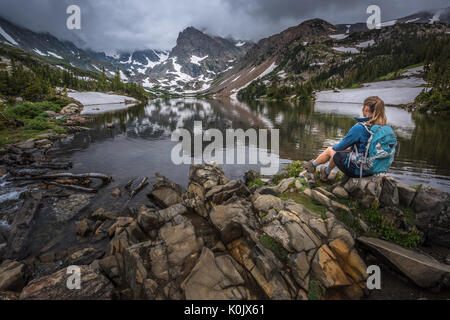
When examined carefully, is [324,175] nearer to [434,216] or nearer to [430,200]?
[430,200]

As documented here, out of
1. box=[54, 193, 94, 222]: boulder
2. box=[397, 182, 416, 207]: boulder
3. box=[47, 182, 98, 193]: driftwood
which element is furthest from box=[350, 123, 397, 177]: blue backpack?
box=[47, 182, 98, 193]: driftwood

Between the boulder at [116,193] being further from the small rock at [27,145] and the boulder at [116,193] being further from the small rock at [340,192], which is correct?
the small rock at [27,145]

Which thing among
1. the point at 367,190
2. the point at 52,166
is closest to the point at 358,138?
the point at 367,190

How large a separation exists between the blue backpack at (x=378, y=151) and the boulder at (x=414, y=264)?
230 centimetres

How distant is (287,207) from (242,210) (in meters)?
1.53

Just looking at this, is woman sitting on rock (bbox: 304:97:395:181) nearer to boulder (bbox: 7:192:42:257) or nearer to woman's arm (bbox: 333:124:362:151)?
woman's arm (bbox: 333:124:362:151)

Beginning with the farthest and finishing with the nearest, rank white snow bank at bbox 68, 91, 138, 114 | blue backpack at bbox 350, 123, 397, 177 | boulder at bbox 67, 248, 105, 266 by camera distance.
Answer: white snow bank at bbox 68, 91, 138, 114, boulder at bbox 67, 248, 105, 266, blue backpack at bbox 350, 123, 397, 177

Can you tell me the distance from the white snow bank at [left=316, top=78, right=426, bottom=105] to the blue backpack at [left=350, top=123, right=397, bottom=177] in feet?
336

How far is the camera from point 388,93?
94438mm

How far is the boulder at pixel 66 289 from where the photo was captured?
5020 mm

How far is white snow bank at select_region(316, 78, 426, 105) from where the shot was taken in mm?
83925

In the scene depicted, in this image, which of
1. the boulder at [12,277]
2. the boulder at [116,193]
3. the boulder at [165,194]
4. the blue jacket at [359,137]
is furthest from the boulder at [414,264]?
the boulder at [116,193]

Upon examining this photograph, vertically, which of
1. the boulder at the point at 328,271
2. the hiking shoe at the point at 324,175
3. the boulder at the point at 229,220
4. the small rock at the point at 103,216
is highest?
the hiking shoe at the point at 324,175
